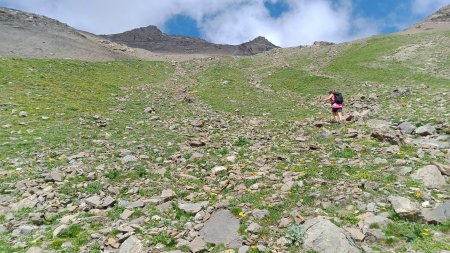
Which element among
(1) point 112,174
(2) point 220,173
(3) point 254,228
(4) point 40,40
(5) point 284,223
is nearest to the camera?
(3) point 254,228

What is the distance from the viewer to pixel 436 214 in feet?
35.7

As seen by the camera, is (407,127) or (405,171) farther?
(407,127)

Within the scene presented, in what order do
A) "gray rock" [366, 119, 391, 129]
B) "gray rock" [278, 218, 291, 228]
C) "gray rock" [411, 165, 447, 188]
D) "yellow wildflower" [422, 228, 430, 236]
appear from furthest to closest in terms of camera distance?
"gray rock" [366, 119, 391, 129], "gray rock" [411, 165, 447, 188], "gray rock" [278, 218, 291, 228], "yellow wildflower" [422, 228, 430, 236]

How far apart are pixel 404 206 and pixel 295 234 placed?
3755 millimetres

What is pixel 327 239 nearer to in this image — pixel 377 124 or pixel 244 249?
pixel 244 249

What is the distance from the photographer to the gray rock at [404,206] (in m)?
11.0

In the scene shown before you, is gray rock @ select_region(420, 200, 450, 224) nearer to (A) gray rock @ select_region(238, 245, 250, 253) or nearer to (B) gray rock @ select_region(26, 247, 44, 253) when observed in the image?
(A) gray rock @ select_region(238, 245, 250, 253)

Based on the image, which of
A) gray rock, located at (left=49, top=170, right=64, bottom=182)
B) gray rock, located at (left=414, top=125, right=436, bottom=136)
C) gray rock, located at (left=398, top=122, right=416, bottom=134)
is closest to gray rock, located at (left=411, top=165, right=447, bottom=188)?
gray rock, located at (left=414, top=125, right=436, bottom=136)

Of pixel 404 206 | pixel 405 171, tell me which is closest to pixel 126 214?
pixel 404 206

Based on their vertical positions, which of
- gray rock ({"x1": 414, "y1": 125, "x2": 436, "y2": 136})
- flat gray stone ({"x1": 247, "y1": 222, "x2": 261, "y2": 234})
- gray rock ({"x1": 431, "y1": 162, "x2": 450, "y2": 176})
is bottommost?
flat gray stone ({"x1": 247, "y1": 222, "x2": 261, "y2": 234})

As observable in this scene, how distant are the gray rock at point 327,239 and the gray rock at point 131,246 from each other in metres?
4.88

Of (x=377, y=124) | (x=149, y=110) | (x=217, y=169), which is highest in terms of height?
(x=377, y=124)

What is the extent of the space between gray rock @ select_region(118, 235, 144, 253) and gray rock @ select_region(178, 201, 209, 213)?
7.40 ft

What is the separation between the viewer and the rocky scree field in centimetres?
1095
